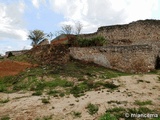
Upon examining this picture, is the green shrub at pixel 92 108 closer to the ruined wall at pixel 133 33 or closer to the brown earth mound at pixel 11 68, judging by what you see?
the brown earth mound at pixel 11 68

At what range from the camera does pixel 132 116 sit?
23.6 ft

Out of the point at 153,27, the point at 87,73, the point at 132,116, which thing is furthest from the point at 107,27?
the point at 132,116

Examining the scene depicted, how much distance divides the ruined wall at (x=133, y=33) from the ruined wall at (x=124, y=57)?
5116 millimetres

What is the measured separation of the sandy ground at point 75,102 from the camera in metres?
7.69

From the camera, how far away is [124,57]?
15609 mm

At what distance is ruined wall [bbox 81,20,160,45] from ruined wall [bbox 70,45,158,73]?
512 centimetres

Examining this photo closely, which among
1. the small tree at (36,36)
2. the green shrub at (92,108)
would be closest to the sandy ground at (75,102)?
the green shrub at (92,108)

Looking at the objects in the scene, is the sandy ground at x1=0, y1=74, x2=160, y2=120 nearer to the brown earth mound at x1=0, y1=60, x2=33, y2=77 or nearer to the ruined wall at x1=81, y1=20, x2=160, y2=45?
the brown earth mound at x1=0, y1=60, x2=33, y2=77

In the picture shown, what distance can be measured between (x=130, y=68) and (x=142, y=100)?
265 inches

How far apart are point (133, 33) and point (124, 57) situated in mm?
6159

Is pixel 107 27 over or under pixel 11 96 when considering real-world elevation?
over

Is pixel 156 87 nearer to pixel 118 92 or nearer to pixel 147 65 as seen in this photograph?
pixel 118 92

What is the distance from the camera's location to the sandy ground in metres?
7.69

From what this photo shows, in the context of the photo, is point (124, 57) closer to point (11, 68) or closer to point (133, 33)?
point (133, 33)
